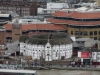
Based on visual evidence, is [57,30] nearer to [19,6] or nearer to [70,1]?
[19,6]

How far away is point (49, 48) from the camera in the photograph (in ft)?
111

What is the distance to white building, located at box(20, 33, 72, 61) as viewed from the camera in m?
33.9

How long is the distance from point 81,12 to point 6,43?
5.71 meters

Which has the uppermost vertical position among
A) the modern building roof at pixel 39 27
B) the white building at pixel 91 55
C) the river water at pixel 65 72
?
the modern building roof at pixel 39 27

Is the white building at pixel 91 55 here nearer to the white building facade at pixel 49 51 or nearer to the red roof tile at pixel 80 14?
the white building facade at pixel 49 51

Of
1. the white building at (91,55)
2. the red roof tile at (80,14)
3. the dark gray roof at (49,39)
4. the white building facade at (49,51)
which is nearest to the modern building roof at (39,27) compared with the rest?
the red roof tile at (80,14)

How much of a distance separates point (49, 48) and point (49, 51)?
20 cm

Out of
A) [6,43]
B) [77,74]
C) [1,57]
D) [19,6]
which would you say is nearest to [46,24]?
[6,43]

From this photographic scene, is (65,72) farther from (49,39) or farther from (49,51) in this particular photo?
(49,39)

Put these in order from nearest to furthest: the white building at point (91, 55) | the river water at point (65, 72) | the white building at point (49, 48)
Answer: the river water at point (65, 72) → the white building at point (91, 55) → the white building at point (49, 48)

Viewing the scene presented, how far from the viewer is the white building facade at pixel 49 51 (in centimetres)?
3391

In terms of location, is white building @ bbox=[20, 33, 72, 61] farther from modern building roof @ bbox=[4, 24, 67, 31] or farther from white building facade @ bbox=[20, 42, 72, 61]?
modern building roof @ bbox=[4, 24, 67, 31]

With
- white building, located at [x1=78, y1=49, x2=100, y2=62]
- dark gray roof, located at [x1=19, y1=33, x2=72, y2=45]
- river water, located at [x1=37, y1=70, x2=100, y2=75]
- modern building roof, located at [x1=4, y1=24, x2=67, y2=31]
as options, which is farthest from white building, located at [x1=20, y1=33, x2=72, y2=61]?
modern building roof, located at [x1=4, y1=24, x2=67, y2=31]

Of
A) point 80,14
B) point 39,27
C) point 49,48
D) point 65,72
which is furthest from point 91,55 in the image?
point 39,27
